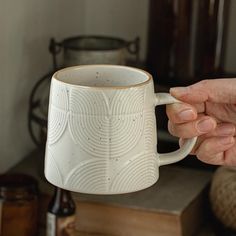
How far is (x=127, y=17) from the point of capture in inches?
63.6

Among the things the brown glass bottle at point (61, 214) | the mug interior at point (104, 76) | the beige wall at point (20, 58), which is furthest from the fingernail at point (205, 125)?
the beige wall at point (20, 58)

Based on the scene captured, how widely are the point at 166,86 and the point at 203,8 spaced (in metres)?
0.17

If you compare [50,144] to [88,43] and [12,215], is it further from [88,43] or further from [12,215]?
[88,43]

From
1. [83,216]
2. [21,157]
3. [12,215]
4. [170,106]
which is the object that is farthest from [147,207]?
[170,106]

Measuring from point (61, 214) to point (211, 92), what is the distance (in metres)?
0.43

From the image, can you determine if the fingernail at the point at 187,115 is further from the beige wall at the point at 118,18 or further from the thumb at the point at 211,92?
the beige wall at the point at 118,18

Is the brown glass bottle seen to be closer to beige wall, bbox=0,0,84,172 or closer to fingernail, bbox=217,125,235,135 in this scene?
beige wall, bbox=0,0,84,172

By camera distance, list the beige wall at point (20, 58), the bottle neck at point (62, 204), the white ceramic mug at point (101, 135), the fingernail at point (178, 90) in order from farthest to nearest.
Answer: the beige wall at point (20, 58) → the bottle neck at point (62, 204) → the fingernail at point (178, 90) → the white ceramic mug at point (101, 135)

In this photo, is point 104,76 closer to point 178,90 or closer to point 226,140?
point 178,90

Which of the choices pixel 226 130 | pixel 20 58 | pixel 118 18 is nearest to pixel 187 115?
pixel 226 130

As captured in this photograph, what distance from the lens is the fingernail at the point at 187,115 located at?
29.1 inches

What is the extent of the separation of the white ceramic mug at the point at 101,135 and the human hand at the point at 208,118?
49 millimetres

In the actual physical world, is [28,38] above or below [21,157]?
above

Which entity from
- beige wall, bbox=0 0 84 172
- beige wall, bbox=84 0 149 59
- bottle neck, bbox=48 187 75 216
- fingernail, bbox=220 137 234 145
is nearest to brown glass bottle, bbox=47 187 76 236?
Result: bottle neck, bbox=48 187 75 216
